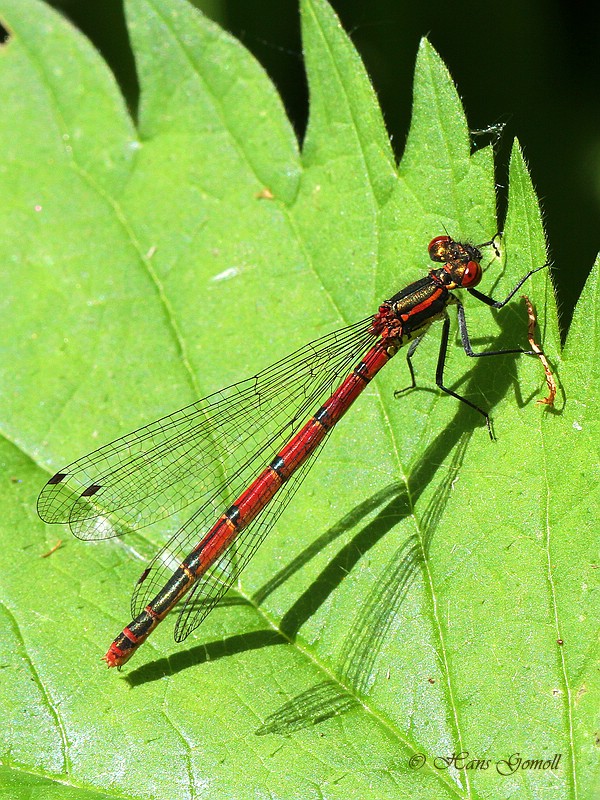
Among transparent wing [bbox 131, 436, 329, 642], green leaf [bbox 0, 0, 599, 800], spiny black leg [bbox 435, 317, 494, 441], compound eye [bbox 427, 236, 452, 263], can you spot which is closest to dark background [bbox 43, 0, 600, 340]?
green leaf [bbox 0, 0, 599, 800]

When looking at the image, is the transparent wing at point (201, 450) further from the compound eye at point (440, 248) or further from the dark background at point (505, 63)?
the dark background at point (505, 63)

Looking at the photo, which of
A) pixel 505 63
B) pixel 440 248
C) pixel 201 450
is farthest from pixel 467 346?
pixel 505 63

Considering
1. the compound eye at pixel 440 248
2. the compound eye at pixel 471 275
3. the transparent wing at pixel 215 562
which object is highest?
the compound eye at pixel 440 248

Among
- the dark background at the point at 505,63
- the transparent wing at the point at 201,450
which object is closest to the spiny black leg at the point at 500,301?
the transparent wing at the point at 201,450

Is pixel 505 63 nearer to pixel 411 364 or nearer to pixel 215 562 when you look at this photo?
pixel 411 364

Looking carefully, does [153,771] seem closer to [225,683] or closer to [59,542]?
[225,683]

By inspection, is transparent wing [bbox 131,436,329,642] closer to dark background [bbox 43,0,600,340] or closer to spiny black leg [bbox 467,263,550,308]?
spiny black leg [bbox 467,263,550,308]
